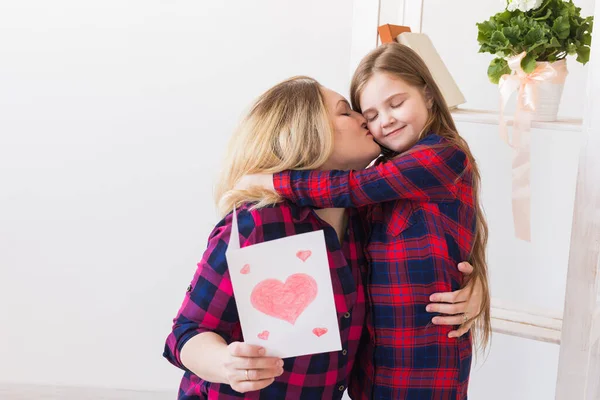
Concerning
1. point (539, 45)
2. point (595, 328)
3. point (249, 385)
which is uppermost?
point (539, 45)

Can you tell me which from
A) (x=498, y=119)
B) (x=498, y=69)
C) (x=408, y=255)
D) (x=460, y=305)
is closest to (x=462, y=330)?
(x=460, y=305)

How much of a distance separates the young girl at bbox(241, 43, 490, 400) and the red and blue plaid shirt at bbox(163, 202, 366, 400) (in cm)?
4

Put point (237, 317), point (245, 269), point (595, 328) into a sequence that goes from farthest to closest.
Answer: point (595, 328)
point (237, 317)
point (245, 269)

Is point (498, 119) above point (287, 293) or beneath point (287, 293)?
above

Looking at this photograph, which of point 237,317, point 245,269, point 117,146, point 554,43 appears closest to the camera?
point 245,269

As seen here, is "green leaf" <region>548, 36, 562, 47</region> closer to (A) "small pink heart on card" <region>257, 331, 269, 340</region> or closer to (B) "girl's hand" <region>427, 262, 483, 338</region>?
(B) "girl's hand" <region>427, 262, 483, 338</region>

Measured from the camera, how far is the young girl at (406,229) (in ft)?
4.84

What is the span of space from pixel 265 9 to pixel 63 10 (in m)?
0.72

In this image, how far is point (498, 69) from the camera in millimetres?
1983

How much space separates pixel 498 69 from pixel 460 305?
2.41 feet

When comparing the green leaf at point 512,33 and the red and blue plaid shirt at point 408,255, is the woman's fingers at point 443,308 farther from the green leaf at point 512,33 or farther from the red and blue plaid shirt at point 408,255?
the green leaf at point 512,33

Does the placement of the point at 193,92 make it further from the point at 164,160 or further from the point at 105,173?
the point at 105,173

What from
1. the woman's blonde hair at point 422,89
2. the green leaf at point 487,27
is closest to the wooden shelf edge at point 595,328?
the woman's blonde hair at point 422,89

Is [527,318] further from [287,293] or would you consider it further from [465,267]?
[287,293]
